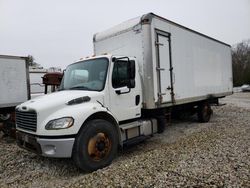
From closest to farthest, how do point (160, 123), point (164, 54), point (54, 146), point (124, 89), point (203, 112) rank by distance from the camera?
1. point (54, 146)
2. point (124, 89)
3. point (164, 54)
4. point (160, 123)
5. point (203, 112)

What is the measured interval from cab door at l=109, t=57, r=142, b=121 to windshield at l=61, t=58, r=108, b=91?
25 cm

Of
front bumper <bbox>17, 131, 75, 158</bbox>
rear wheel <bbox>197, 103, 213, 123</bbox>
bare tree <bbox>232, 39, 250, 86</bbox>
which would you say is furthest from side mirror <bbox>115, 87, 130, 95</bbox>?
bare tree <bbox>232, 39, 250, 86</bbox>

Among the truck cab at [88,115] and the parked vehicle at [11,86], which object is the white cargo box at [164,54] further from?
the parked vehicle at [11,86]

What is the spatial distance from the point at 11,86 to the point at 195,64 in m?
6.65

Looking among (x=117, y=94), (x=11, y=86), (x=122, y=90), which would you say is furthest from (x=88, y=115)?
(x=11, y=86)

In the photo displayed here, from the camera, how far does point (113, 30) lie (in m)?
7.04

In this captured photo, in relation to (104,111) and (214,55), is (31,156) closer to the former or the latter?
(104,111)

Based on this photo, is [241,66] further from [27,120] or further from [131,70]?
[27,120]

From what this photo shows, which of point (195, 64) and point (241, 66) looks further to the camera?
point (241, 66)

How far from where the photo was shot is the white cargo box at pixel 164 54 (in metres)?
6.14

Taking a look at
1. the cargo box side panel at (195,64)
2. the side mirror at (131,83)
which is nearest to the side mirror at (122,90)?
the side mirror at (131,83)

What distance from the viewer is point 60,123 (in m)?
4.28

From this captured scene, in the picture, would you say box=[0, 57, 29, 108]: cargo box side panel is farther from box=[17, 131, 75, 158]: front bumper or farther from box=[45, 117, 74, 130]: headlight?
box=[45, 117, 74, 130]: headlight

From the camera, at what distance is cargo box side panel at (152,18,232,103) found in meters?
7.25
